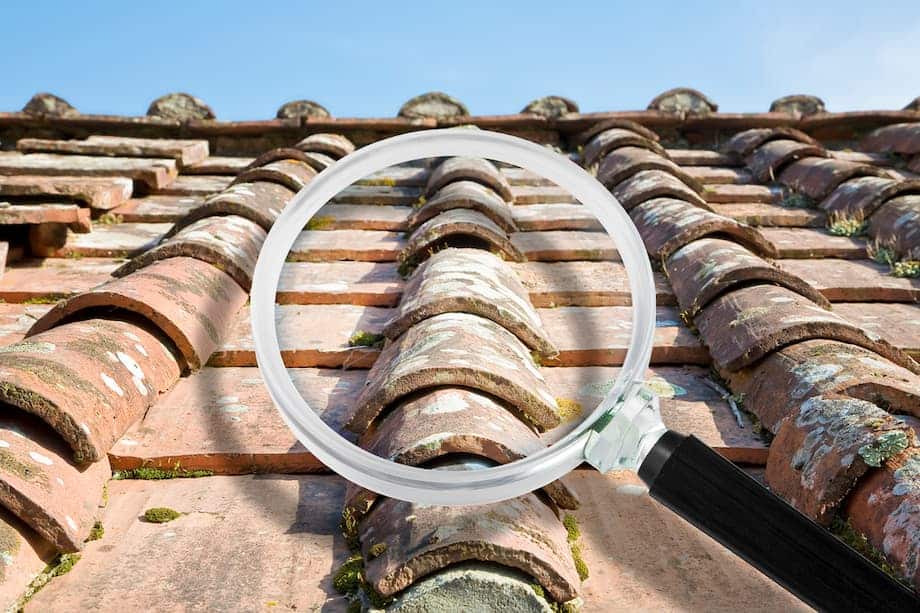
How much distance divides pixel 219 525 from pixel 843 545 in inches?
41.7

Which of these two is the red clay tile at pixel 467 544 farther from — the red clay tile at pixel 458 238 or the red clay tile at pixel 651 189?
the red clay tile at pixel 651 189

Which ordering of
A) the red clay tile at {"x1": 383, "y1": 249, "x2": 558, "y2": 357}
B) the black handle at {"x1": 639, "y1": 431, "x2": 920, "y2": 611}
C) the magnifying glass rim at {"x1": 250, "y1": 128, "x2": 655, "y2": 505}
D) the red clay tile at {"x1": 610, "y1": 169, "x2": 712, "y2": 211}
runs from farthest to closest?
the red clay tile at {"x1": 610, "y1": 169, "x2": 712, "y2": 211}
the red clay tile at {"x1": 383, "y1": 249, "x2": 558, "y2": 357}
the magnifying glass rim at {"x1": 250, "y1": 128, "x2": 655, "y2": 505}
the black handle at {"x1": 639, "y1": 431, "x2": 920, "y2": 611}

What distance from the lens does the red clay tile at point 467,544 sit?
4.11ft

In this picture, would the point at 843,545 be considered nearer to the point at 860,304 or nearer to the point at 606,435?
the point at 606,435

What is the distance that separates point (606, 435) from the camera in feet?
3.82

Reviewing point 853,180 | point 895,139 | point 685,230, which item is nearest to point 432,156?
point 685,230

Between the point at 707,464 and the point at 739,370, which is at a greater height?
the point at 707,464

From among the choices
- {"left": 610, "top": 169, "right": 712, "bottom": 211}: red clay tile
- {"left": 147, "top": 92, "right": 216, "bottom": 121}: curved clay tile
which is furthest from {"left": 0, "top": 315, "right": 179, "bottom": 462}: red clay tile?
{"left": 147, "top": 92, "right": 216, "bottom": 121}: curved clay tile

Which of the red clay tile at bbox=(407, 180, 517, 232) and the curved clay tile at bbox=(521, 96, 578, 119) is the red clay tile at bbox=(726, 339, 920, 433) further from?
Answer: the curved clay tile at bbox=(521, 96, 578, 119)

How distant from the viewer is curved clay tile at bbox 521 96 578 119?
5.22m

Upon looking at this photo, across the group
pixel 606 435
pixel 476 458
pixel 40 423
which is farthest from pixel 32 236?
pixel 606 435

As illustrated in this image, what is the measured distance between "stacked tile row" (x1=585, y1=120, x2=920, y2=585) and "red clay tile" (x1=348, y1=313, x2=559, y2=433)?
516 millimetres

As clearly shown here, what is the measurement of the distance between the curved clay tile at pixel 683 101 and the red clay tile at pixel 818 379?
360cm

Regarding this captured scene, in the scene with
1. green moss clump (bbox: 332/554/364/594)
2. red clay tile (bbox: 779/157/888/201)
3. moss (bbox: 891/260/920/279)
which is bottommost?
green moss clump (bbox: 332/554/364/594)
